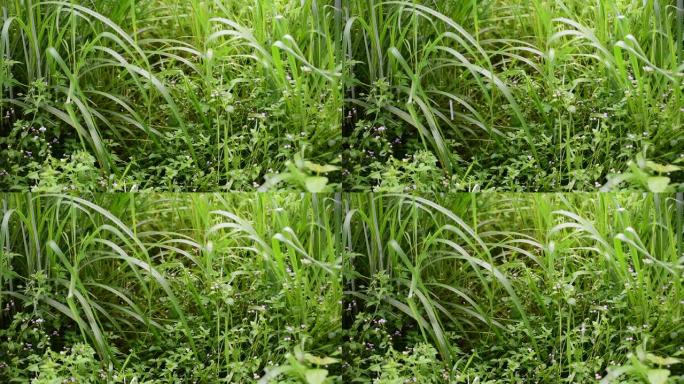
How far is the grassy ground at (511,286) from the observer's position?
2451 millimetres

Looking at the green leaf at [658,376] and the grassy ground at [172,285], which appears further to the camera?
the grassy ground at [172,285]

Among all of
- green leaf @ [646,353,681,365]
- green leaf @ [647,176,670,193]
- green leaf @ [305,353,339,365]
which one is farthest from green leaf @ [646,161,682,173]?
green leaf @ [305,353,339,365]

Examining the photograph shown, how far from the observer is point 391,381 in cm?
247

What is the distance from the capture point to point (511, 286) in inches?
97.2

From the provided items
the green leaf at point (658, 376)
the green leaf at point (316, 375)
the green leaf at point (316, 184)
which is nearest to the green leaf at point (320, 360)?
the green leaf at point (316, 375)

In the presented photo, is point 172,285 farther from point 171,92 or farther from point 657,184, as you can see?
point 657,184

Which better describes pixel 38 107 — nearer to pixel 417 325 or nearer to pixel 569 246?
pixel 417 325

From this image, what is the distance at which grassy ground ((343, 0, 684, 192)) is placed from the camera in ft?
8.08

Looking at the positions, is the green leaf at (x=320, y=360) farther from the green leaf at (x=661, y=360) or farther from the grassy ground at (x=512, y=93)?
A: the green leaf at (x=661, y=360)

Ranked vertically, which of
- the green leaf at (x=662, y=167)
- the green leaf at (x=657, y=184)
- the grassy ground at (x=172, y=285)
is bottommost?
the grassy ground at (x=172, y=285)

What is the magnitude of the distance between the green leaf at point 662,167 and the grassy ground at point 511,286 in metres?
0.09

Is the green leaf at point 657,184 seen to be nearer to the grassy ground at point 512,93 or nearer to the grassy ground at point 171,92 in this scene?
the grassy ground at point 512,93

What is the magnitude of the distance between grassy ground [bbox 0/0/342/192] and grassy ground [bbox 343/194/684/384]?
1.04 feet

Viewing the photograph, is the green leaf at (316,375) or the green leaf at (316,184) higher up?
the green leaf at (316,184)
